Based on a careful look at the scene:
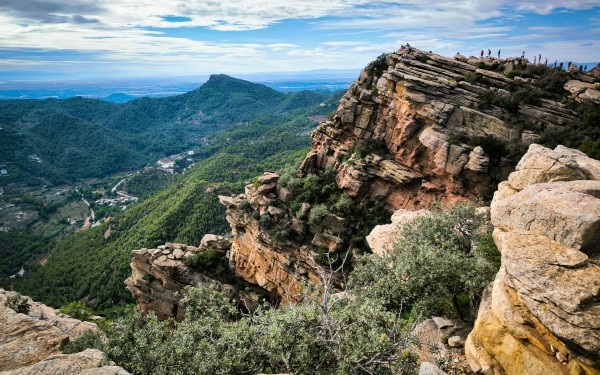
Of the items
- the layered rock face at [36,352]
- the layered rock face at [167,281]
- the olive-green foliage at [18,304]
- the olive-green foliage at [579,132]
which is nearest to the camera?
the layered rock face at [36,352]

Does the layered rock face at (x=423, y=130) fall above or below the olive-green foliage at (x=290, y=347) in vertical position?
above

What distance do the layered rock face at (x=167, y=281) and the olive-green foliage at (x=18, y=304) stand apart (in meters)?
16.4

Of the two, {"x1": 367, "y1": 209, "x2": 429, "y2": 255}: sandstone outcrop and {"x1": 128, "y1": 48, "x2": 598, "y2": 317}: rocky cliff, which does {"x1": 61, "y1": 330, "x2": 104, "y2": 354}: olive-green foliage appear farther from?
{"x1": 367, "y1": 209, "x2": 429, "y2": 255}: sandstone outcrop

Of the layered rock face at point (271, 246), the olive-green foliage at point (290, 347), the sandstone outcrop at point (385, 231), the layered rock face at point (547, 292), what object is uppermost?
the layered rock face at point (547, 292)

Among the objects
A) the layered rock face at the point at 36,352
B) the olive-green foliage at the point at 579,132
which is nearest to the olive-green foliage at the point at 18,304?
the layered rock face at the point at 36,352

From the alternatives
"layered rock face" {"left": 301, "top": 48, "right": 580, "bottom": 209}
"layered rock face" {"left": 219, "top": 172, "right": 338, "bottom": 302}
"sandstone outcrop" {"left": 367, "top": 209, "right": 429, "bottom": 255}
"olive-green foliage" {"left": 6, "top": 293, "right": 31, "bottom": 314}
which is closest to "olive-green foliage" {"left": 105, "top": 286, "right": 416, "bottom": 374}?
"olive-green foliage" {"left": 6, "top": 293, "right": 31, "bottom": 314}

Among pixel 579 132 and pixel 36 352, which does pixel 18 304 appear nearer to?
pixel 36 352

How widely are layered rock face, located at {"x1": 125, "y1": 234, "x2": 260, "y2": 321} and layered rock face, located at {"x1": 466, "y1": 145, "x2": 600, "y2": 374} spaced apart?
31.8 metres

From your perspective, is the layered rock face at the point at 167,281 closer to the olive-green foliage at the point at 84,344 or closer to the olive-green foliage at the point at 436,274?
the olive-green foliage at the point at 84,344

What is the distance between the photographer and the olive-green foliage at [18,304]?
20.6 meters

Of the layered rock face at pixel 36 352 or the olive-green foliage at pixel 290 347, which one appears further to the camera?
the layered rock face at pixel 36 352

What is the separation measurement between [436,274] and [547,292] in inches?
240

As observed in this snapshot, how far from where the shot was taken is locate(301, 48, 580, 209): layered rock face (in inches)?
1162

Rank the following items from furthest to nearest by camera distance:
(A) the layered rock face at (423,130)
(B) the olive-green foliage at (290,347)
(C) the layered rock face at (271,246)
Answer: (C) the layered rock face at (271,246) → (A) the layered rock face at (423,130) → (B) the olive-green foliage at (290,347)
